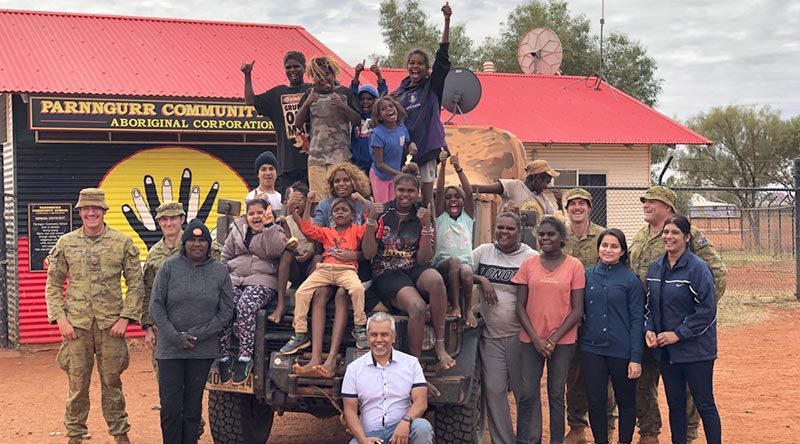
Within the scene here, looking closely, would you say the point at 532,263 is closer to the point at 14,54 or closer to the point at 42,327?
the point at 42,327

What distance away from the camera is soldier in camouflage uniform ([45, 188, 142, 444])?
653 cm

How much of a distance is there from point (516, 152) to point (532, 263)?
8.64 ft

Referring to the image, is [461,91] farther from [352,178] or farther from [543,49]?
[543,49]

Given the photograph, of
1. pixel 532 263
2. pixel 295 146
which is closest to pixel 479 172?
pixel 295 146

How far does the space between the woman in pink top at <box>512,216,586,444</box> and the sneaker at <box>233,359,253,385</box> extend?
5.94 feet

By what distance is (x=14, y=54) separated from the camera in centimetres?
1330

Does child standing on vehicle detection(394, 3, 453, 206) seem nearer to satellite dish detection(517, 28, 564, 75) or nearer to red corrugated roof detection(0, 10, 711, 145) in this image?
red corrugated roof detection(0, 10, 711, 145)

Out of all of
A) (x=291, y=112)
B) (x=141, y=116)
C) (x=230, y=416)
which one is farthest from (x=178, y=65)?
(x=230, y=416)

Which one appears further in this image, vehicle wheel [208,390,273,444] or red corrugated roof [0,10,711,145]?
red corrugated roof [0,10,711,145]

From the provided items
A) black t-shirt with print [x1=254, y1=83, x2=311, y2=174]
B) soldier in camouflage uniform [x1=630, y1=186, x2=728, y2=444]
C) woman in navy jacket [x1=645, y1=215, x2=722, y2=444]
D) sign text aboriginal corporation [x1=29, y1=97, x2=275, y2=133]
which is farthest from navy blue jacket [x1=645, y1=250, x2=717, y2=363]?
sign text aboriginal corporation [x1=29, y1=97, x2=275, y2=133]

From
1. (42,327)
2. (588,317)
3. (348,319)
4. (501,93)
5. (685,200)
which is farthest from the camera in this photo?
(685,200)

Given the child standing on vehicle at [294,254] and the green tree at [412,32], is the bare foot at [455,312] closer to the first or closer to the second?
the child standing on vehicle at [294,254]

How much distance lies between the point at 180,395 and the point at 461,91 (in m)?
4.50

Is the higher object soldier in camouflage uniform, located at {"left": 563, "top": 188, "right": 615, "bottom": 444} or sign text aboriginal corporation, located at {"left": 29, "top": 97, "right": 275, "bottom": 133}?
sign text aboriginal corporation, located at {"left": 29, "top": 97, "right": 275, "bottom": 133}
